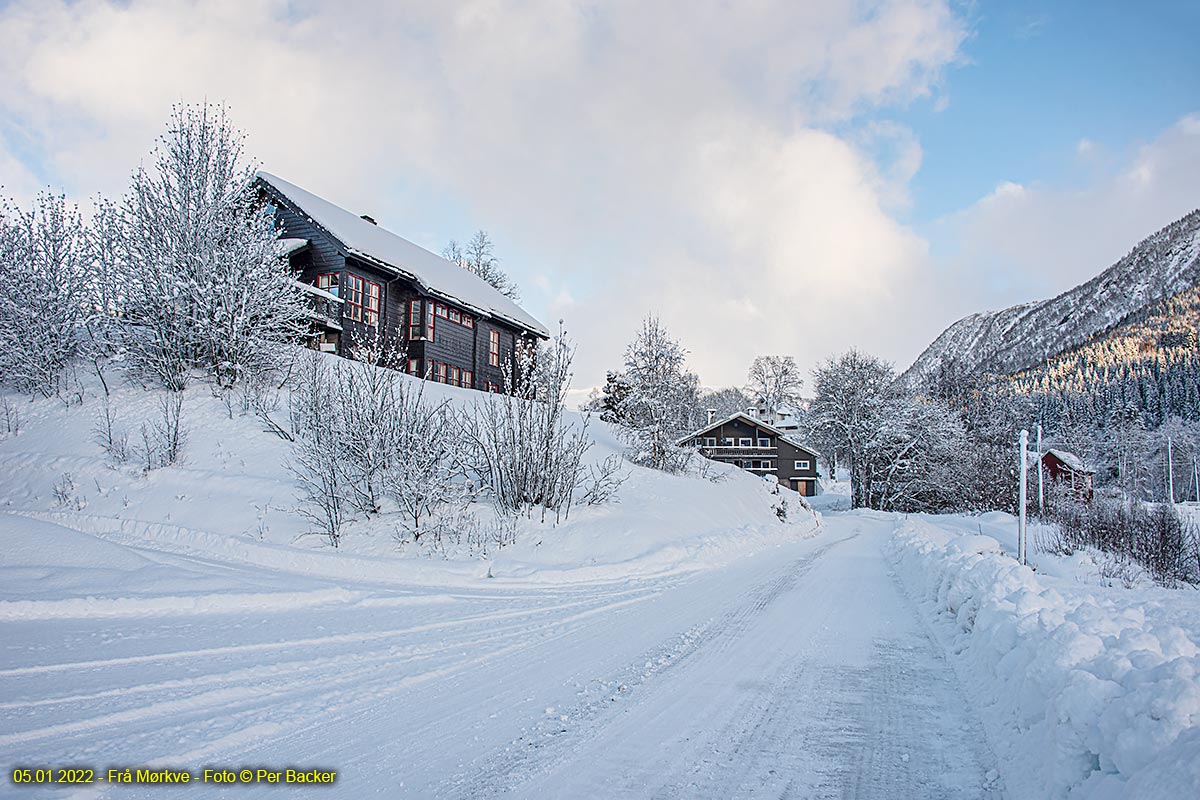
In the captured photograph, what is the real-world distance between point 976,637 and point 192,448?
1671cm

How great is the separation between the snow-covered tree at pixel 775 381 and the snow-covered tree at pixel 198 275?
80.2 metres

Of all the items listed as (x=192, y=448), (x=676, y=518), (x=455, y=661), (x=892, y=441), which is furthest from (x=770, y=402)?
→ (x=455, y=661)

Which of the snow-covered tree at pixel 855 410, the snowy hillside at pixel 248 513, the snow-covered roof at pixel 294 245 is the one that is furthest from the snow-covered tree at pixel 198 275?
the snow-covered tree at pixel 855 410

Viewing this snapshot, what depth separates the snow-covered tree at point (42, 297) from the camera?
19000mm

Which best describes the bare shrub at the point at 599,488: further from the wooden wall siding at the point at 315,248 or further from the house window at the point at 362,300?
the wooden wall siding at the point at 315,248

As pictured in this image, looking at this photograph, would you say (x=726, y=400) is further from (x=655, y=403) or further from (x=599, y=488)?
(x=599, y=488)

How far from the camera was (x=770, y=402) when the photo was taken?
93812 mm

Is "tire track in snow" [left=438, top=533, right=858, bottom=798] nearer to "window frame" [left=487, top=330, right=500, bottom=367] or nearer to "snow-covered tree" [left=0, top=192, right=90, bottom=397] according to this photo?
"snow-covered tree" [left=0, top=192, right=90, bottom=397]

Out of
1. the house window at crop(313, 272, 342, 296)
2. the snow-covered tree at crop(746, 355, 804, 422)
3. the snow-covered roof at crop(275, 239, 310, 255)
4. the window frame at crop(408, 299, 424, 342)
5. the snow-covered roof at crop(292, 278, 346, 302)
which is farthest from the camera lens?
the snow-covered tree at crop(746, 355, 804, 422)

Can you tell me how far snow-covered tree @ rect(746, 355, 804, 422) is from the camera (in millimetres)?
93688

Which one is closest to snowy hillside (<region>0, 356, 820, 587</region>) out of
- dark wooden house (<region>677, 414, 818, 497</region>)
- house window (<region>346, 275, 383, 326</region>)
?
house window (<region>346, 275, 383, 326</region>)

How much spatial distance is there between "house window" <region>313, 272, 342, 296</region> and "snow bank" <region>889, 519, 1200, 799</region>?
2563 cm

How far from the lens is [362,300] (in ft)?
90.7

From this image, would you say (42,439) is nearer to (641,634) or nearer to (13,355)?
(13,355)
